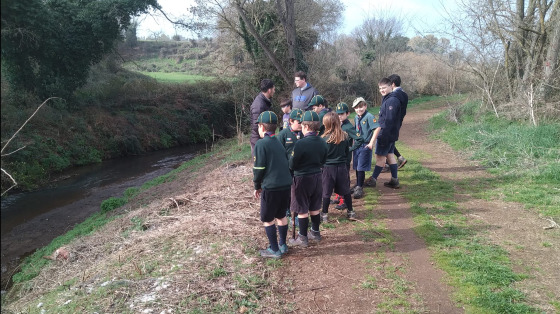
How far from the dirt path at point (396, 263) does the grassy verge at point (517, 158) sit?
20.9 inches

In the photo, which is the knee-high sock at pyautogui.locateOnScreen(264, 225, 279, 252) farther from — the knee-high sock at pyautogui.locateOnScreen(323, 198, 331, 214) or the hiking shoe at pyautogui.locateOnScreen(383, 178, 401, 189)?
the hiking shoe at pyautogui.locateOnScreen(383, 178, 401, 189)

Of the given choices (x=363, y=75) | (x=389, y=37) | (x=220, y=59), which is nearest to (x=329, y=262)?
(x=220, y=59)

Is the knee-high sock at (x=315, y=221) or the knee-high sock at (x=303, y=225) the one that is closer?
the knee-high sock at (x=303, y=225)

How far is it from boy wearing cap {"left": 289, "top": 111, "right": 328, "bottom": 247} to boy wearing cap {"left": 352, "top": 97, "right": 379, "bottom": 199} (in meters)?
2.00

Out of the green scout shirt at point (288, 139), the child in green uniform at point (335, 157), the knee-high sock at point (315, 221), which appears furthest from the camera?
the child in green uniform at point (335, 157)

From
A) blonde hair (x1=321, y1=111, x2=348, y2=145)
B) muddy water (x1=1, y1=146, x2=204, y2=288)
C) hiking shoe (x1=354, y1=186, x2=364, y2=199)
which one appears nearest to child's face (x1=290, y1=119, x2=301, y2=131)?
blonde hair (x1=321, y1=111, x2=348, y2=145)

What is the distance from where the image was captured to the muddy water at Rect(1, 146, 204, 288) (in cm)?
909

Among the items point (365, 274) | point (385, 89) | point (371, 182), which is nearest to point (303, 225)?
point (365, 274)

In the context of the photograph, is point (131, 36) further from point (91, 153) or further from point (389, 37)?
point (389, 37)

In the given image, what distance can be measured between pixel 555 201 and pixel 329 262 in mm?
4358

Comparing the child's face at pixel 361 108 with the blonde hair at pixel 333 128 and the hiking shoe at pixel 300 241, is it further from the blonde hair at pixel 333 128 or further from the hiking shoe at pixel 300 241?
the hiking shoe at pixel 300 241

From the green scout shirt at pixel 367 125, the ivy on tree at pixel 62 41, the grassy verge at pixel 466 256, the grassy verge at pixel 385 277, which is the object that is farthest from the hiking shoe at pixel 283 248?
the ivy on tree at pixel 62 41

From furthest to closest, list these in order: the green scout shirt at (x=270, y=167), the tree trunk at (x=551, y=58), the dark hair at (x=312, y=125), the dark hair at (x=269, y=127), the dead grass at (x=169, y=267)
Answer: the tree trunk at (x=551, y=58)
the dark hair at (x=312, y=125)
the dark hair at (x=269, y=127)
the green scout shirt at (x=270, y=167)
the dead grass at (x=169, y=267)

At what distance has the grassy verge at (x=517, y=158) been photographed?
6.57 metres
